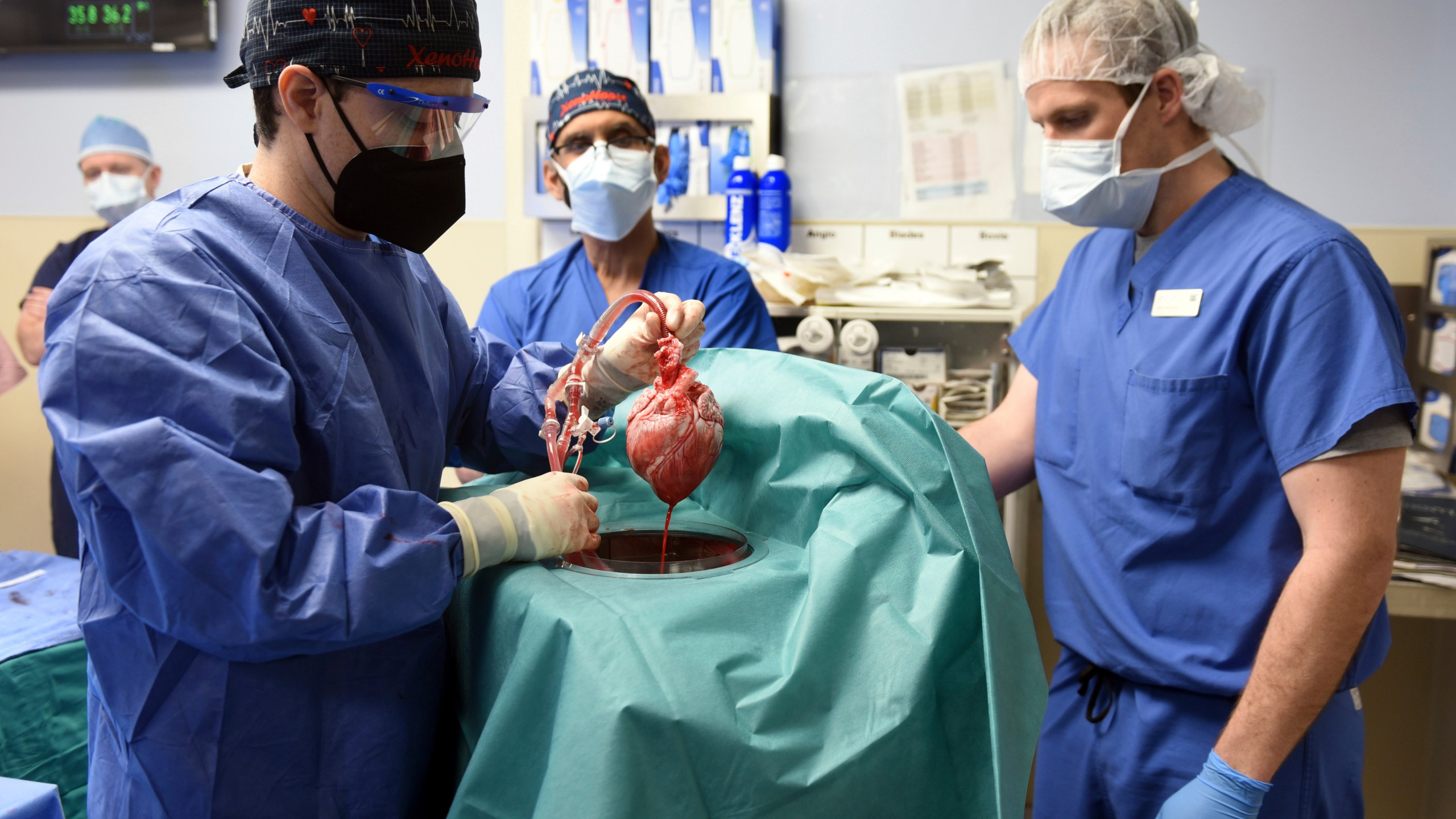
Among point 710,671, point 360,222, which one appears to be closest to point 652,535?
point 710,671

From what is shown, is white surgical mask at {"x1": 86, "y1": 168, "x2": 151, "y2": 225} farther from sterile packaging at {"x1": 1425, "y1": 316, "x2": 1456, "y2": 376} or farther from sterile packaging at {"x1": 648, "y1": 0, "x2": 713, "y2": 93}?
sterile packaging at {"x1": 1425, "y1": 316, "x2": 1456, "y2": 376}

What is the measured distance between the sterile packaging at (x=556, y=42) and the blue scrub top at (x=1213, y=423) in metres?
1.88

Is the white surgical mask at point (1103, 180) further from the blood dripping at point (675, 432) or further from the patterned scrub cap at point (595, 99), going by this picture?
the patterned scrub cap at point (595, 99)

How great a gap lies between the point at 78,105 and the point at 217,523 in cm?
349

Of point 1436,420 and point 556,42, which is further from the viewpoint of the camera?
point 556,42

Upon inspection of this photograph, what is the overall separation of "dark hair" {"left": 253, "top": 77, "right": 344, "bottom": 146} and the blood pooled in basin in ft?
1.75

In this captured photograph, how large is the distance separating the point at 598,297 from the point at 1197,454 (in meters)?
1.21

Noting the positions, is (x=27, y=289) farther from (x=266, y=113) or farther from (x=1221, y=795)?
(x=1221, y=795)

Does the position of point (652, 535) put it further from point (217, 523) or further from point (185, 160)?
point (185, 160)

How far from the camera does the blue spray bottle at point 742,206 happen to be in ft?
8.93

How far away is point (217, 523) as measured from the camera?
0.77 m

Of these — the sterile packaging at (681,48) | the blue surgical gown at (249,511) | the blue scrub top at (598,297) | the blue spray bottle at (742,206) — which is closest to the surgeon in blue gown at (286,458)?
the blue surgical gown at (249,511)

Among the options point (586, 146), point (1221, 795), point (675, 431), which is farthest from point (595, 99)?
point (1221, 795)

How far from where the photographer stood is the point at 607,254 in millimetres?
2109
